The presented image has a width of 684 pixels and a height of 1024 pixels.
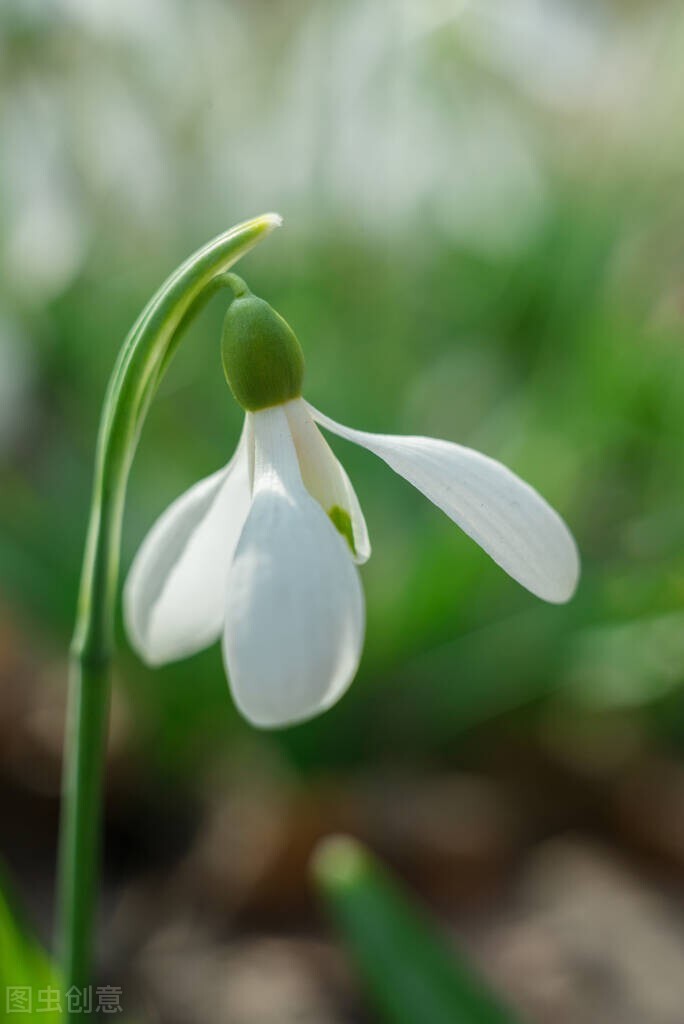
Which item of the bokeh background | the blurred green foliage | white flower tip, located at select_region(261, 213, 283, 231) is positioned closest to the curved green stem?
white flower tip, located at select_region(261, 213, 283, 231)

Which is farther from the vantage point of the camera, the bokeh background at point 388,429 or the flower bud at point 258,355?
the bokeh background at point 388,429

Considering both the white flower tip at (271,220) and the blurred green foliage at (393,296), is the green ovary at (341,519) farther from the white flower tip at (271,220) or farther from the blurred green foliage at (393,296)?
the blurred green foliage at (393,296)

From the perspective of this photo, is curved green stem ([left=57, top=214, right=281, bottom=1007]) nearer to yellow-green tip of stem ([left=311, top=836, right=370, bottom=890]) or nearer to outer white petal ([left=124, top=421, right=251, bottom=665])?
outer white petal ([left=124, top=421, right=251, bottom=665])

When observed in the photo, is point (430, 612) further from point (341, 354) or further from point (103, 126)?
point (103, 126)

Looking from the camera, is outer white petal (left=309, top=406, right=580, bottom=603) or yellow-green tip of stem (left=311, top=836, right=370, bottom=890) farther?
yellow-green tip of stem (left=311, top=836, right=370, bottom=890)

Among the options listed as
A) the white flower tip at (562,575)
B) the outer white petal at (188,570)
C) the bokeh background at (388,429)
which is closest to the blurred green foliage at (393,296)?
the bokeh background at (388,429)

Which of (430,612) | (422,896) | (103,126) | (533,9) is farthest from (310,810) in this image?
(533,9)
